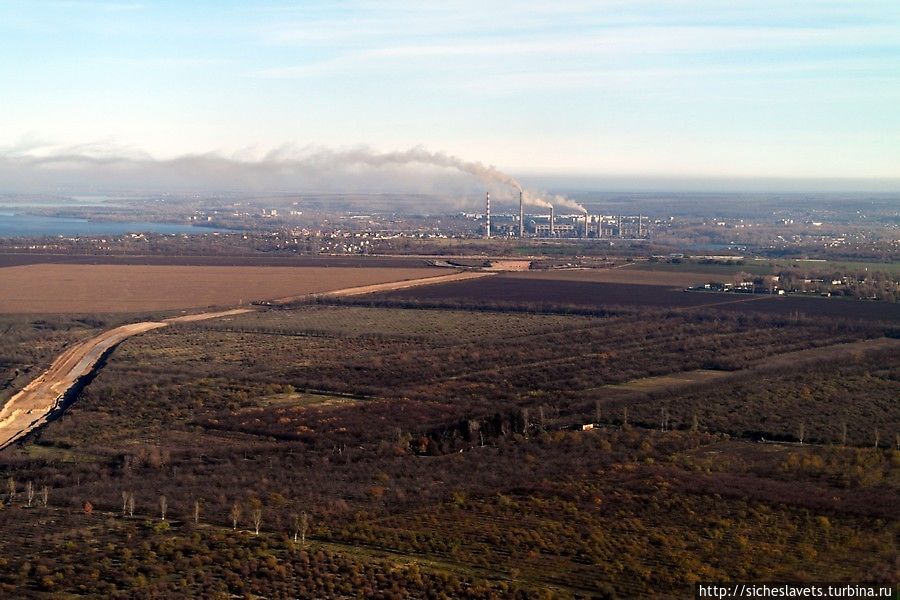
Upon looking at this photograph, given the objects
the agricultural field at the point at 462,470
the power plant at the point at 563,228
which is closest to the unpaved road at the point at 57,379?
the agricultural field at the point at 462,470

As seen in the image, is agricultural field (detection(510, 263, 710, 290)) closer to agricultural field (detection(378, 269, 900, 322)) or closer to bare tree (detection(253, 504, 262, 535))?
agricultural field (detection(378, 269, 900, 322))

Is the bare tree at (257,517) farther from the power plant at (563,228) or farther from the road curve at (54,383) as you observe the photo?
the power plant at (563,228)

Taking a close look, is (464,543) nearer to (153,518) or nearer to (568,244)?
(153,518)

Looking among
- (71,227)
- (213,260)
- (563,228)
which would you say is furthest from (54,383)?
(71,227)

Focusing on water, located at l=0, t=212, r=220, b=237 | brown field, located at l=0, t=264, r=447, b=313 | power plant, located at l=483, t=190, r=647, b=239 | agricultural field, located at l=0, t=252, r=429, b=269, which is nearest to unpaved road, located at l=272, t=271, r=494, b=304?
brown field, located at l=0, t=264, r=447, b=313

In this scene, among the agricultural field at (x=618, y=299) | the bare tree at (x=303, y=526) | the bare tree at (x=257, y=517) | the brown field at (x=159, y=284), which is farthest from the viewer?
the brown field at (x=159, y=284)

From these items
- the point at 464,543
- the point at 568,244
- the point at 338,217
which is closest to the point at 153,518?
the point at 464,543

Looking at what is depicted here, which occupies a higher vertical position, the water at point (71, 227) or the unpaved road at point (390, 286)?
the water at point (71, 227)
